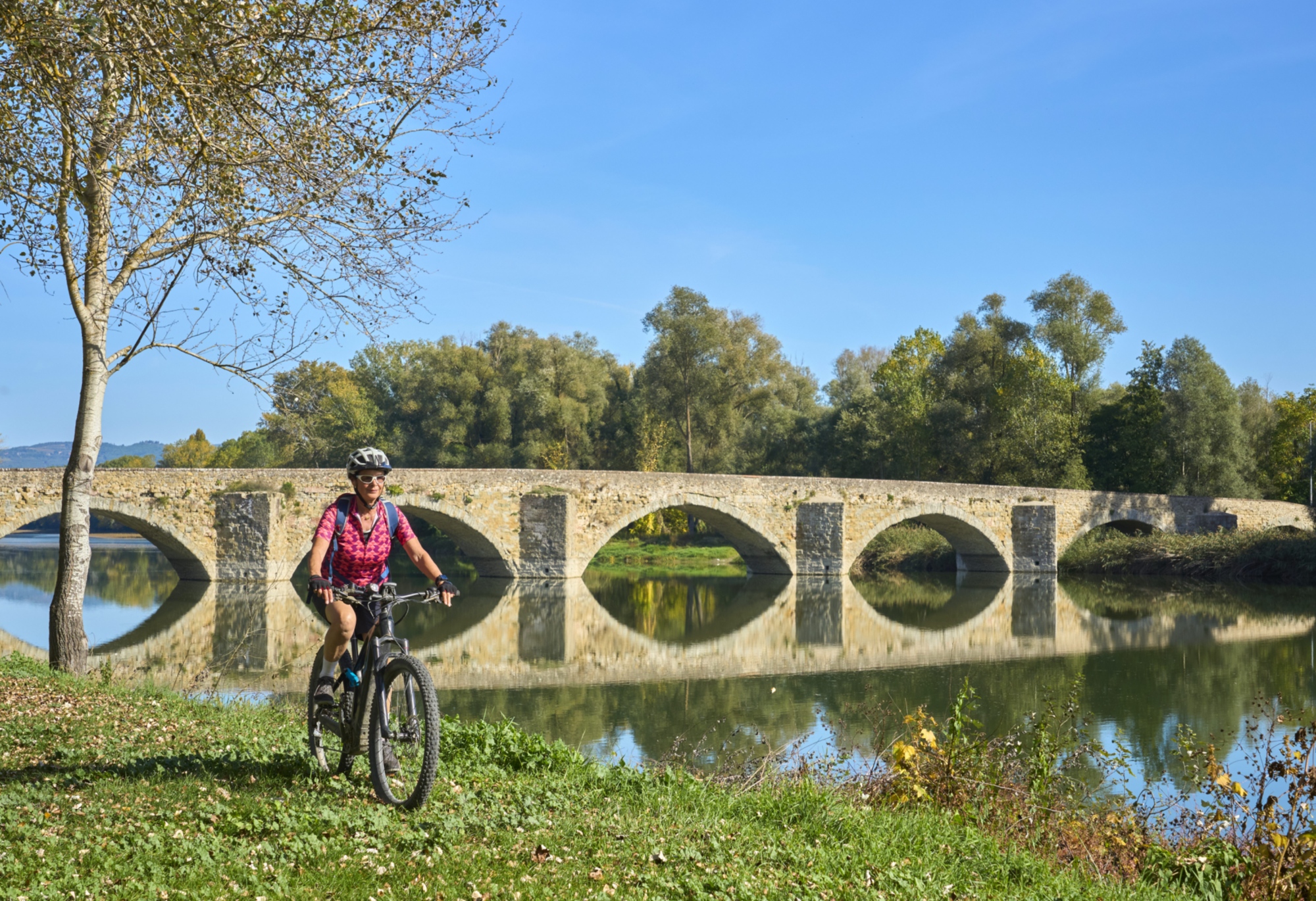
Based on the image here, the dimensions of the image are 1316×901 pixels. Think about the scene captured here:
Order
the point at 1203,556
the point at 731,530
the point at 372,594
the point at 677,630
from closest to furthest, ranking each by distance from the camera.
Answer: the point at 372,594 < the point at 677,630 < the point at 731,530 < the point at 1203,556

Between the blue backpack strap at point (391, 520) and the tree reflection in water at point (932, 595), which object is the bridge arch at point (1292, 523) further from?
the blue backpack strap at point (391, 520)

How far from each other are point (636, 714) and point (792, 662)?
4.15 metres

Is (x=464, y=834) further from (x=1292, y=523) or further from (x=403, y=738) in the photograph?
(x=1292, y=523)

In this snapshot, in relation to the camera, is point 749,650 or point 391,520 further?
point 749,650

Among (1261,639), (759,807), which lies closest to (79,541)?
(759,807)

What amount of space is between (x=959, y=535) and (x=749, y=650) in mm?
17297

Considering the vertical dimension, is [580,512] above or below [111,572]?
above

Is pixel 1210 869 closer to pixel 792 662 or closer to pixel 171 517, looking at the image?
pixel 792 662

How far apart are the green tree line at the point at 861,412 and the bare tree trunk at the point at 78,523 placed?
25750mm

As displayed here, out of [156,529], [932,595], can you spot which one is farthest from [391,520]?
[932,595]

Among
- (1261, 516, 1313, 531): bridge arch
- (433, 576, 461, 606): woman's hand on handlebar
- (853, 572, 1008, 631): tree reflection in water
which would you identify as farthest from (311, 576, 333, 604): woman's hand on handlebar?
(1261, 516, 1313, 531): bridge arch

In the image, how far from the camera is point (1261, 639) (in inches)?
601

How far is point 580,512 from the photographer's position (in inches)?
907

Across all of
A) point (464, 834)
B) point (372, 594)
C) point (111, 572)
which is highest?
point (372, 594)
